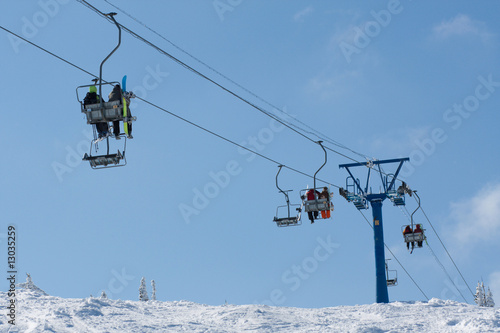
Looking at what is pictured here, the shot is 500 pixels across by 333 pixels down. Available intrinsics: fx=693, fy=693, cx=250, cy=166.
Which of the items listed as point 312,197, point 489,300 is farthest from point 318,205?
point 489,300

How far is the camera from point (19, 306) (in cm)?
3225

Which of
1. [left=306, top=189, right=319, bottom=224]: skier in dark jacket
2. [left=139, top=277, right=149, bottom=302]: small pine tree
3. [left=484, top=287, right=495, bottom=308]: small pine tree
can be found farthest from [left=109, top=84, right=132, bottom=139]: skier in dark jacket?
[left=484, top=287, right=495, bottom=308]: small pine tree

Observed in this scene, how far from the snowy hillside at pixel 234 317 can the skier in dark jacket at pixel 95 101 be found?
12456 mm

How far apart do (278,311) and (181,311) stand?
16.1 ft

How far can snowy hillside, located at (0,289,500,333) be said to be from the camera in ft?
95.1

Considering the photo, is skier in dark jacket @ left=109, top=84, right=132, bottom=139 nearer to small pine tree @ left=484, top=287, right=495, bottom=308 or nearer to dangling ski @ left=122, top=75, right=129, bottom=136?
dangling ski @ left=122, top=75, right=129, bottom=136

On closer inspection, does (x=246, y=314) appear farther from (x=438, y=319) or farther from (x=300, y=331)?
(x=438, y=319)

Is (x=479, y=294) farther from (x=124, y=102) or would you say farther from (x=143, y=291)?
(x=124, y=102)

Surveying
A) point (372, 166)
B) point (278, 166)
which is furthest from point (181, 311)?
point (372, 166)

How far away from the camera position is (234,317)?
A: 3250 cm

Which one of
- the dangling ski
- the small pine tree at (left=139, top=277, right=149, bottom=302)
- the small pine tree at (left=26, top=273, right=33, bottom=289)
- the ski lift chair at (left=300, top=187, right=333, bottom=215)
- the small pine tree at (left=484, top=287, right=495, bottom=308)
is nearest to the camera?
the dangling ski

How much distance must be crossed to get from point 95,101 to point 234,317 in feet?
56.5

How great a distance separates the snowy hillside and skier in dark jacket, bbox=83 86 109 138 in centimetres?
1246

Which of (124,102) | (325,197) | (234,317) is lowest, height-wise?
(234,317)
